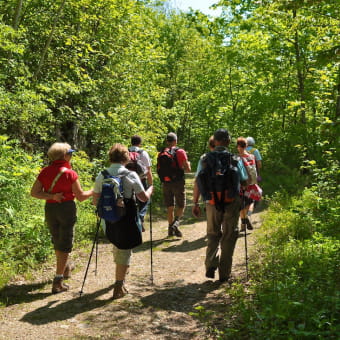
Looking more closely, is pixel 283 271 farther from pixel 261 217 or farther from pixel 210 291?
pixel 261 217

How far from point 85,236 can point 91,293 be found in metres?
3.29

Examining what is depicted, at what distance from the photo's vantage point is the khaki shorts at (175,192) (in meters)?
9.06

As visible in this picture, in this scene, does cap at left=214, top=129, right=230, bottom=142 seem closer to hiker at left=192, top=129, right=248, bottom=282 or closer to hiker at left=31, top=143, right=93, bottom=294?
hiker at left=192, top=129, right=248, bottom=282

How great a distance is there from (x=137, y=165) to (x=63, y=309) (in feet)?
11.8

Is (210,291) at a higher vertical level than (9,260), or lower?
lower

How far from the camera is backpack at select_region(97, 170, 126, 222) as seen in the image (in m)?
4.90

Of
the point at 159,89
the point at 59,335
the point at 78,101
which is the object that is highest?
the point at 159,89

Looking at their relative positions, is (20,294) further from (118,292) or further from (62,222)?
(118,292)

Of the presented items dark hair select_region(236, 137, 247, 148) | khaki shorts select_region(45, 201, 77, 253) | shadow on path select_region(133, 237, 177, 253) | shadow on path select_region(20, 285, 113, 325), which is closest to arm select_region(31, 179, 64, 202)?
khaki shorts select_region(45, 201, 77, 253)

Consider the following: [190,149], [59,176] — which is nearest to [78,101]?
[59,176]

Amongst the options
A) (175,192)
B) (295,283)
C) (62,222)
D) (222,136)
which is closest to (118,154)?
(62,222)

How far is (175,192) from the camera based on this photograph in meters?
9.13

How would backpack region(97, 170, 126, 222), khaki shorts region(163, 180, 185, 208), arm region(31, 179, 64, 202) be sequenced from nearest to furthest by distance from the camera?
backpack region(97, 170, 126, 222), arm region(31, 179, 64, 202), khaki shorts region(163, 180, 185, 208)

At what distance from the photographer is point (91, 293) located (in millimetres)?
5543
